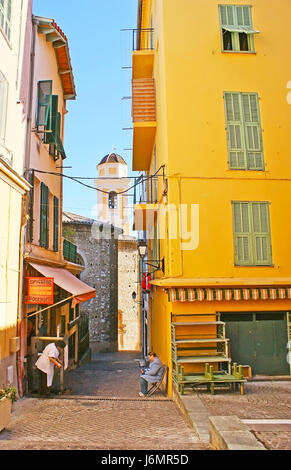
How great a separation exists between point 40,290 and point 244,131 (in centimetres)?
711

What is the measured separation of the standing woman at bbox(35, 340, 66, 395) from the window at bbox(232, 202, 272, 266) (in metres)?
5.19

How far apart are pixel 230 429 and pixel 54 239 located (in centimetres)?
1036

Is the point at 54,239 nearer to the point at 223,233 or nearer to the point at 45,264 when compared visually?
the point at 45,264

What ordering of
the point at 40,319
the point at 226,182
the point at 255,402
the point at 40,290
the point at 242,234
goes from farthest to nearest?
the point at 40,319 < the point at 226,182 < the point at 242,234 < the point at 40,290 < the point at 255,402

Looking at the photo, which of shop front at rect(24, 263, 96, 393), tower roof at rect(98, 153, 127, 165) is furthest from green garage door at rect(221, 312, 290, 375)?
tower roof at rect(98, 153, 127, 165)

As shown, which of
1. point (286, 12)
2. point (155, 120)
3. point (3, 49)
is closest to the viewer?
point (3, 49)

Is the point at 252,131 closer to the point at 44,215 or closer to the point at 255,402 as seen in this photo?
the point at 44,215

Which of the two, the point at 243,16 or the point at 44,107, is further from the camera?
the point at 44,107

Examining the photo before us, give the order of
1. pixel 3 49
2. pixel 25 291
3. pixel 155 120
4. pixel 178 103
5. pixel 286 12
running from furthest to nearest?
pixel 155 120 → pixel 286 12 → pixel 178 103 → pixel 25 291 → pixel 3 49

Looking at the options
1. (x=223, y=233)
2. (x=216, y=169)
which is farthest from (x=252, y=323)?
(x=216, y=169)

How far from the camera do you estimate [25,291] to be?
10242mm

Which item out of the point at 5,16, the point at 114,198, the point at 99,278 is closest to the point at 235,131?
the point at 5,16

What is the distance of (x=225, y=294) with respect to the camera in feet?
32.3
